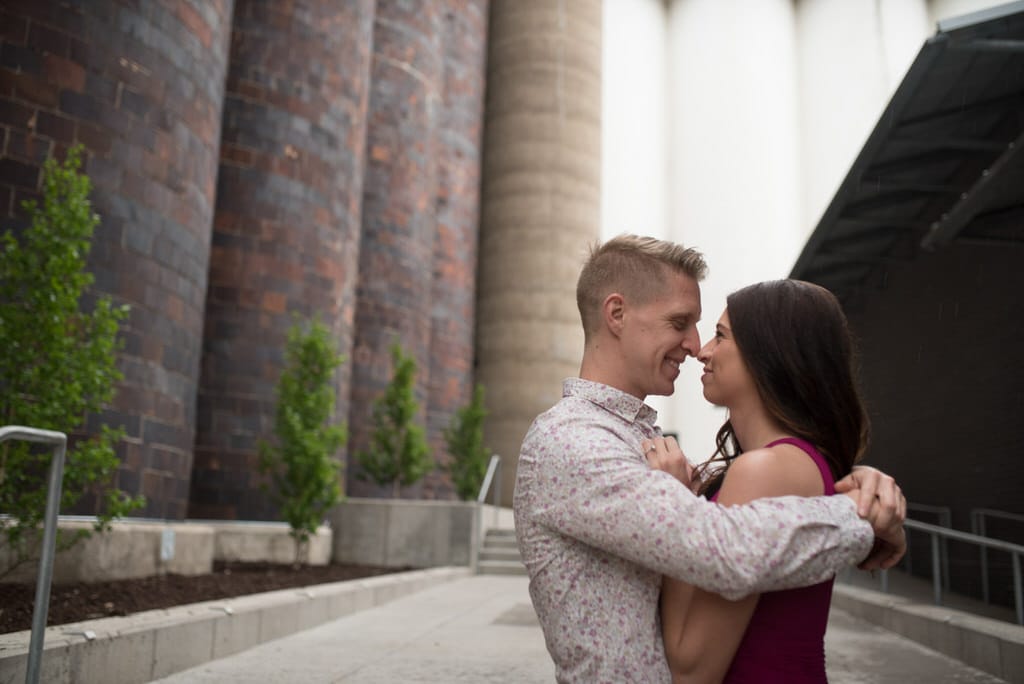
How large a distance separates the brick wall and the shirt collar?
723 centimetres

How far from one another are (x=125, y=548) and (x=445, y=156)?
17785 millimetres

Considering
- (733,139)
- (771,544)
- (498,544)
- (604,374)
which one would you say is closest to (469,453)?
(498,544)

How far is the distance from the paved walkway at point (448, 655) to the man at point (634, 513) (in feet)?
12.4

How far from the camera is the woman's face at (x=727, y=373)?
1879 millimetres

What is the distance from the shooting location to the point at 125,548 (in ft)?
29.3

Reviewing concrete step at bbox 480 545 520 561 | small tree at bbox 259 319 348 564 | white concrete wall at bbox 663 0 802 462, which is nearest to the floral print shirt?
small tree at bbox 259 319 348 564

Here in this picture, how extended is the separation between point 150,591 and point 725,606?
735cm

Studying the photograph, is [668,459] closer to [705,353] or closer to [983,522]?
[705,353]

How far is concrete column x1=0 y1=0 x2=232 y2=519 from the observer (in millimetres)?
8852

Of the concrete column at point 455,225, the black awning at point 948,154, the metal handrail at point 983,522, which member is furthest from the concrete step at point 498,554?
the concrete column at point 455,225

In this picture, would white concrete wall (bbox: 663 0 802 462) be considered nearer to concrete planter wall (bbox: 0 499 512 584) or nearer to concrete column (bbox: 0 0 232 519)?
concrete planter wall (bbox: 0 499 512 584)

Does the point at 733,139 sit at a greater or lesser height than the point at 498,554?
greater

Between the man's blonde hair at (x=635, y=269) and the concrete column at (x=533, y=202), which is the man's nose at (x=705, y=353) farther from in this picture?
the concrete column at (x=533, y=202)

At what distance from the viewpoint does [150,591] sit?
314 inches
